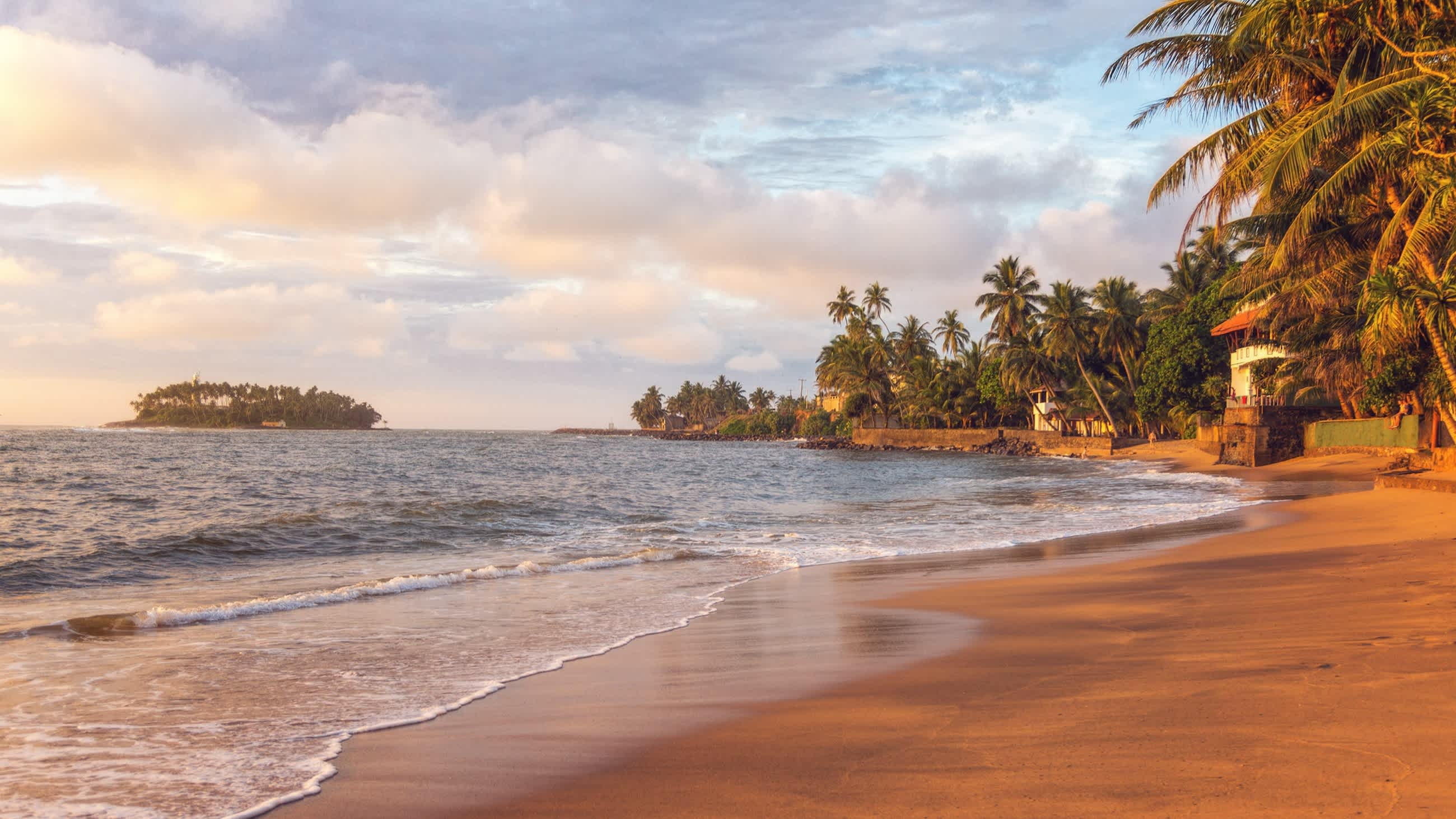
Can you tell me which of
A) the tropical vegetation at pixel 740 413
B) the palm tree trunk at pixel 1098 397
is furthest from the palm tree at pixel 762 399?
the palm tree trunk at pixel 1098 397

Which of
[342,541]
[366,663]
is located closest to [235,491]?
[342,541]

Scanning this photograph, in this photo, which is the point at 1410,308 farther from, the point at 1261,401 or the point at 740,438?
the point at 740,438

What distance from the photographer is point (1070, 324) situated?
204 feet

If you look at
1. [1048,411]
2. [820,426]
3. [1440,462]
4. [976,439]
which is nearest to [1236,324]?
[1440,462]

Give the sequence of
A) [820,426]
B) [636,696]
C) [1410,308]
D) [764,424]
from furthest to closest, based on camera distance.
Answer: [764,424]
[820,426]
[1410,308]
[636,696]

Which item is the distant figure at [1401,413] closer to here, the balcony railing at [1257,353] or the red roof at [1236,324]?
the balcony railing at [1257,353]

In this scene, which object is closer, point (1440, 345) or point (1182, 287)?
point (1440, 345)

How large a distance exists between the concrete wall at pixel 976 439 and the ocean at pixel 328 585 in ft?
97.8

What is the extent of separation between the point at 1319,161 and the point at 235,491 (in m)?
28.3

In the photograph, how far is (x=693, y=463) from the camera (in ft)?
184

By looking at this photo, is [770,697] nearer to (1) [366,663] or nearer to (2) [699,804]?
(2) [699,804]

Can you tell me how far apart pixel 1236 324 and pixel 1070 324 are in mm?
17109

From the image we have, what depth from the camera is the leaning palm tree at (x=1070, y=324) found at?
61781 mm

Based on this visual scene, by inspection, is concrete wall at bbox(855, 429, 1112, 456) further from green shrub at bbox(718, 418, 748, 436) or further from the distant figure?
green shrub at bbox(718, 418, 748, 436)
